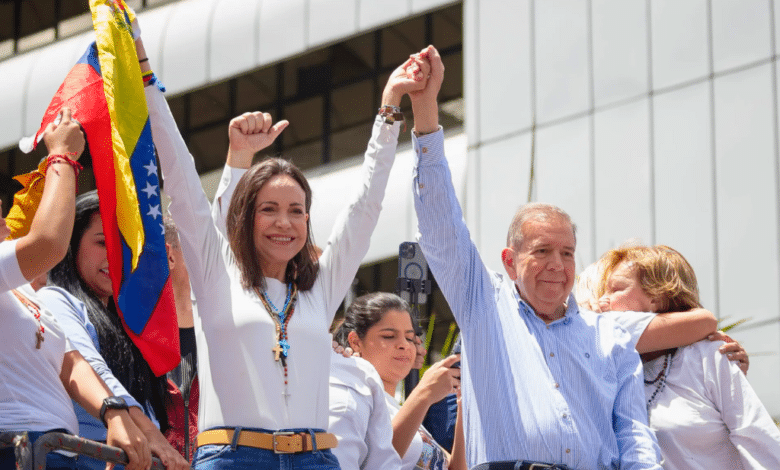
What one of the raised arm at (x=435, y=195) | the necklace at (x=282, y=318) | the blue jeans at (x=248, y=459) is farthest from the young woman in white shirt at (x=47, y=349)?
the raised arm at (x=435, y=195)

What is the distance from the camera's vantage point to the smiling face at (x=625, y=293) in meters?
4.68

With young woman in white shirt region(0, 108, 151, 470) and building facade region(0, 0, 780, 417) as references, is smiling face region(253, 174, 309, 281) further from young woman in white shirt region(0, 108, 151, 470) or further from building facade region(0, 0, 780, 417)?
building facade region(0, 0, 780, 417)

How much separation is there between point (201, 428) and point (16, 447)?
2.46 feet

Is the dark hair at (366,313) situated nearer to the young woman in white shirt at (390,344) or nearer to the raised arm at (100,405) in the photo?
the young woman in white shirt at (390,344)

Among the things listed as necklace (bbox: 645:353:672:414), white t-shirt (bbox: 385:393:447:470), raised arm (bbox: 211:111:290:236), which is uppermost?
raised arm (bbox: 211:111:290:236)

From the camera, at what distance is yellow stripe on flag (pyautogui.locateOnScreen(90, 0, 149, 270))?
388cm

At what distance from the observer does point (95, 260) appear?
4.11 meters

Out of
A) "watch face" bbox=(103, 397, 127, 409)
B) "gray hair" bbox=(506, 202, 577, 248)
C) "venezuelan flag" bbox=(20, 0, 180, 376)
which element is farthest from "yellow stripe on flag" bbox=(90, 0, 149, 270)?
"gray hair" bbox=(506, 202, 577, 248)

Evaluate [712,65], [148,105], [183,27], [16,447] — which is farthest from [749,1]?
[16,447]

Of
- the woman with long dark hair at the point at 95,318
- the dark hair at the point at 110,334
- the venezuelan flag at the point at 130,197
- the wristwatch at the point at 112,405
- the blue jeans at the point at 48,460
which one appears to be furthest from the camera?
the dark hair at the point at 110,334

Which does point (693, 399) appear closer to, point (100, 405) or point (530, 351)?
point (530, 351)

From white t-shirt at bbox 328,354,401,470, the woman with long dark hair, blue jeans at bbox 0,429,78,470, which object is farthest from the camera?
white t-shirt at bbox 328,354,401,470

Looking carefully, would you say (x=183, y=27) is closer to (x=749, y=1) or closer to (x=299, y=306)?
(x=749, y=1)

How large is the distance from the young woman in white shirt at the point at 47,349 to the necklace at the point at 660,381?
210cm
